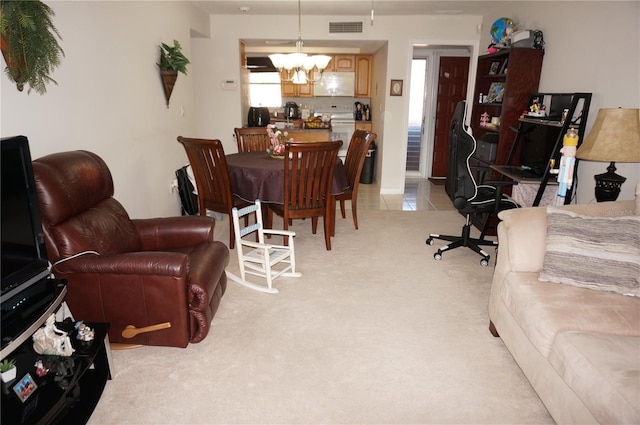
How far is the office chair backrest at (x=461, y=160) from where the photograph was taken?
3237mm

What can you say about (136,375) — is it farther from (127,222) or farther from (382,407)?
(382,407)

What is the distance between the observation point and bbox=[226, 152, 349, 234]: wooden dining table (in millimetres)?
3520

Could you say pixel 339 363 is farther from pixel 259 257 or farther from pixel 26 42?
pixel 26 42

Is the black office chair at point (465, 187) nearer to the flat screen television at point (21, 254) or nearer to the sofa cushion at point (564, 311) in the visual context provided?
the sofa cushion at point (564, 311)

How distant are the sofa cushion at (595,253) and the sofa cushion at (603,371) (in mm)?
365

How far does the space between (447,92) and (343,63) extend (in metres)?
1.83

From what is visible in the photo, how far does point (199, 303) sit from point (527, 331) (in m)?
1.65

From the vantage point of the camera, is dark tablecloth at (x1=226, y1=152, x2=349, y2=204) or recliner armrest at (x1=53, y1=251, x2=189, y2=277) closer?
recliner armrest at (x1=53, y1=251, x2=189, y2=277)

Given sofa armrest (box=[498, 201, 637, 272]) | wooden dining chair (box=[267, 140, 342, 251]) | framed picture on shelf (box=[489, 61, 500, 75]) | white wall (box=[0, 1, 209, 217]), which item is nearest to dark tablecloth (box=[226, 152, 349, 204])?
wooden dining chair (box=[267, 140, 342, 251])

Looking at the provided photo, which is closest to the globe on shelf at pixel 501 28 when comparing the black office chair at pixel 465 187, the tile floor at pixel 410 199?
the black office chair at pixel 465 187

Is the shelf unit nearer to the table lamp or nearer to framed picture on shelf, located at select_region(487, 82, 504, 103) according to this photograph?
framed picture on shelf, located at select_region(487, 82, 504, 103)

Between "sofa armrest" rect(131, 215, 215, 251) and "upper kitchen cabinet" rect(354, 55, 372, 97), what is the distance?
17.5 feet

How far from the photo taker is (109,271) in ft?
6.76

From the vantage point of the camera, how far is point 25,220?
1.72 metres
